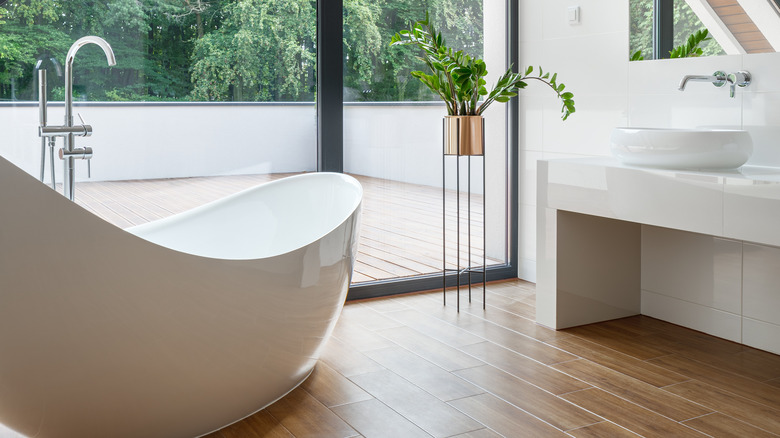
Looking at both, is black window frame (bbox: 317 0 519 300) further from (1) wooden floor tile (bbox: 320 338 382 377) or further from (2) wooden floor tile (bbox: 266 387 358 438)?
(2) wooden floor tile (bbox: 266 387 358 438)

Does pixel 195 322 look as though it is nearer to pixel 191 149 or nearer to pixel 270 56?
pixel 191 149

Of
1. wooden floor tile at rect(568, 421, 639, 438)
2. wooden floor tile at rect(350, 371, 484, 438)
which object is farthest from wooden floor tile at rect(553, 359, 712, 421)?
wooden floor tile at rect(350, 371, 484, 438)

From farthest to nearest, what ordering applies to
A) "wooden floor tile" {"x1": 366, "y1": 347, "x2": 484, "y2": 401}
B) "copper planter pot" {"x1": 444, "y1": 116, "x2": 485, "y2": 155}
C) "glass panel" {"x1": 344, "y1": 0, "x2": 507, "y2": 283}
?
"glass panel" {"x1": 344, "y1": 0, "x2": 507, "y2": 283} < "copper planter pot" {"x1": 444, "y1": 116, "x2": 485, "y2": 155} < "wooden floor tile" {"x1": 366, "y1": 347, "x2": 484, "y2": 401}

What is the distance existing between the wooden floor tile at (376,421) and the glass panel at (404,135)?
1.47 metres

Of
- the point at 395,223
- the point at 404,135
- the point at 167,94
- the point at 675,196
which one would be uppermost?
the point at 167,94

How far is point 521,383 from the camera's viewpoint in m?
2.62

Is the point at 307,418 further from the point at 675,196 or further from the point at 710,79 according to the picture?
the point at 710,79

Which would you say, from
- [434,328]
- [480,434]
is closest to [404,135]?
[434,328]

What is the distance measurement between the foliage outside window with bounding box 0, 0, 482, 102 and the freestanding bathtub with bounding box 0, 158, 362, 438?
4.31 ft

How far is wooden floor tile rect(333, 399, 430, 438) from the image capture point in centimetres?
221

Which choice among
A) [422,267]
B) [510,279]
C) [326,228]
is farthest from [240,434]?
[510,279]

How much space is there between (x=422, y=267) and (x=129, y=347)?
2.27 metres

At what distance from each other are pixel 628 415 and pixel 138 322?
1500 millimetres

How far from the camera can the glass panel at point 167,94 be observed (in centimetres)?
303
